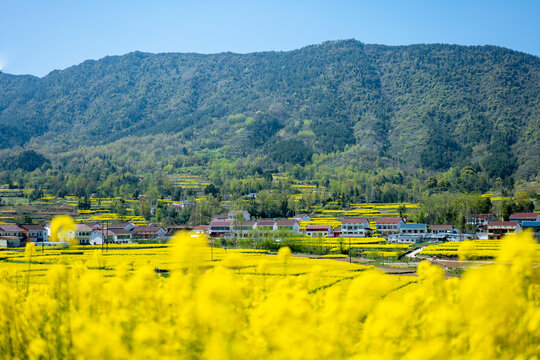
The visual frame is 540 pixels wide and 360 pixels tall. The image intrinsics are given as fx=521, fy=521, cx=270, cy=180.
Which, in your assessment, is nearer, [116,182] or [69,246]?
[69,246]

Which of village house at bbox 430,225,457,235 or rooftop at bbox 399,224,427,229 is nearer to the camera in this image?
village house at bbox 430,225,457,235

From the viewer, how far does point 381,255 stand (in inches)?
1773

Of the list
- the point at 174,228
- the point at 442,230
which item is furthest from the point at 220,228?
the point at 442,230

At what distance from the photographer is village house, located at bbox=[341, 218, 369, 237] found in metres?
65.0

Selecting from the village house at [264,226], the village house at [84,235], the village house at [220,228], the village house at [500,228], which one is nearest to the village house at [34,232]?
the village house at [84,235]

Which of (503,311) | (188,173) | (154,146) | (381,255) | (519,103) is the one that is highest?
(519,103)

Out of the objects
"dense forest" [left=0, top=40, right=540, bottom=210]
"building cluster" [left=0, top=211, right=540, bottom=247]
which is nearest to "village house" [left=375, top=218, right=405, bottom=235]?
"building cluster" [left=0, top=211, right=540, bottom=247]

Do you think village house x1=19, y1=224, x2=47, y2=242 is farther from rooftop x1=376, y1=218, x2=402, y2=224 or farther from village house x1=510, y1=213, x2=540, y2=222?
village house x1=510, y1=213, x2=540, y2=222

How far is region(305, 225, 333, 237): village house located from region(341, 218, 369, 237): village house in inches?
81.8

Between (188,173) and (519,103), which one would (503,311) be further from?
(519,103)

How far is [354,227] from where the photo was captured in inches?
2594

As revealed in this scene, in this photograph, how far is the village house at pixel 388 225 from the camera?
65812 mm

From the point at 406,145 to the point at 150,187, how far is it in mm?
85079

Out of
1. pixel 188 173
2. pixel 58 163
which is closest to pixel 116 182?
pixel 188 173
